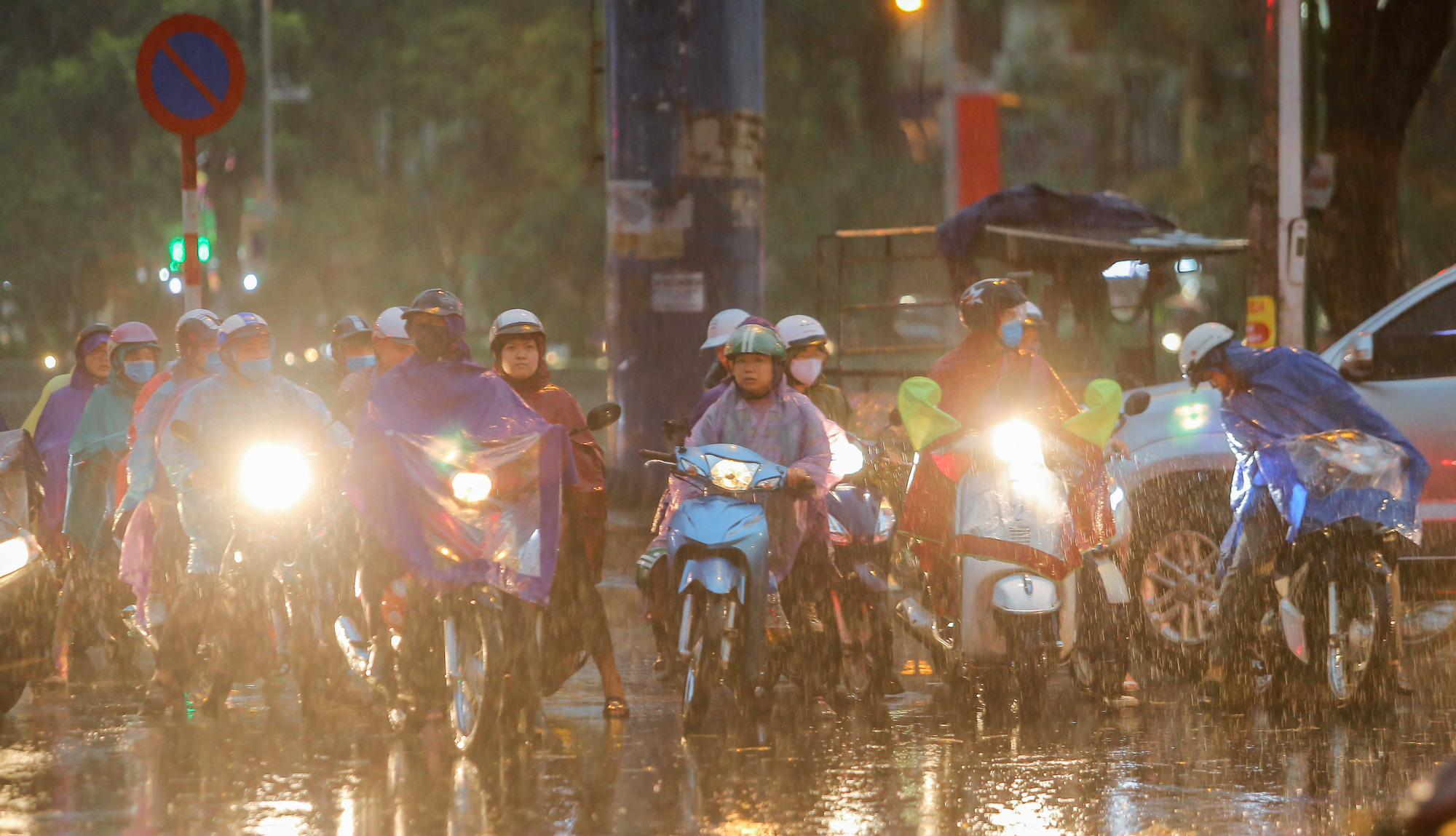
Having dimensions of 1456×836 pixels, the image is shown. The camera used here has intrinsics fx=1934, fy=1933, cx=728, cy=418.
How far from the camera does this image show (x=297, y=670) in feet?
25.8

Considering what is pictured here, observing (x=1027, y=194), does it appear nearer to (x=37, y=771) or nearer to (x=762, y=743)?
(x=762, y=743)

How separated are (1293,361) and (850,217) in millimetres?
26499

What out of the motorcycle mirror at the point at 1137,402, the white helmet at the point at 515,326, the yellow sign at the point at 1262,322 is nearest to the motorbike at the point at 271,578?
the white helmet at the point at 515,326

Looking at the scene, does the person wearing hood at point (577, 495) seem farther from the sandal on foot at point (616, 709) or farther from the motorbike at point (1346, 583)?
the motorbike at point (1346, 583)

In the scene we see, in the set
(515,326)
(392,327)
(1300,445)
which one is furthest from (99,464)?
(1300,445)

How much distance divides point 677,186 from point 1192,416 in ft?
18.1

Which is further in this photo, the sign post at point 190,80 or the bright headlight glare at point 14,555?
the sign post at point 190,80

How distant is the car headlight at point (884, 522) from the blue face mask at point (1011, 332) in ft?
2.98

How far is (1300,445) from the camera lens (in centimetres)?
788

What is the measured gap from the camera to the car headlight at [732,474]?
7.47 meters

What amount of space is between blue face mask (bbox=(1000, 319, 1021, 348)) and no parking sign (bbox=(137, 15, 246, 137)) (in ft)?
14.6

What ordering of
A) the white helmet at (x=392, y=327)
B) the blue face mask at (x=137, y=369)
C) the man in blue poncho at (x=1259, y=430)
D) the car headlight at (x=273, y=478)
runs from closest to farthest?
the car headlight at (x=273, y=478)
the man in blue poncho at (x=1259, y=430)
the white helmet at (x=392, y=327)
the blue face mask at (x=137, y=369)

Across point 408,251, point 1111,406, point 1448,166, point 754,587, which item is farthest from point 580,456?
point 408,251

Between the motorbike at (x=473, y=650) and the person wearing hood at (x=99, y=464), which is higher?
the person wearing hood at (x=99, y=464)
